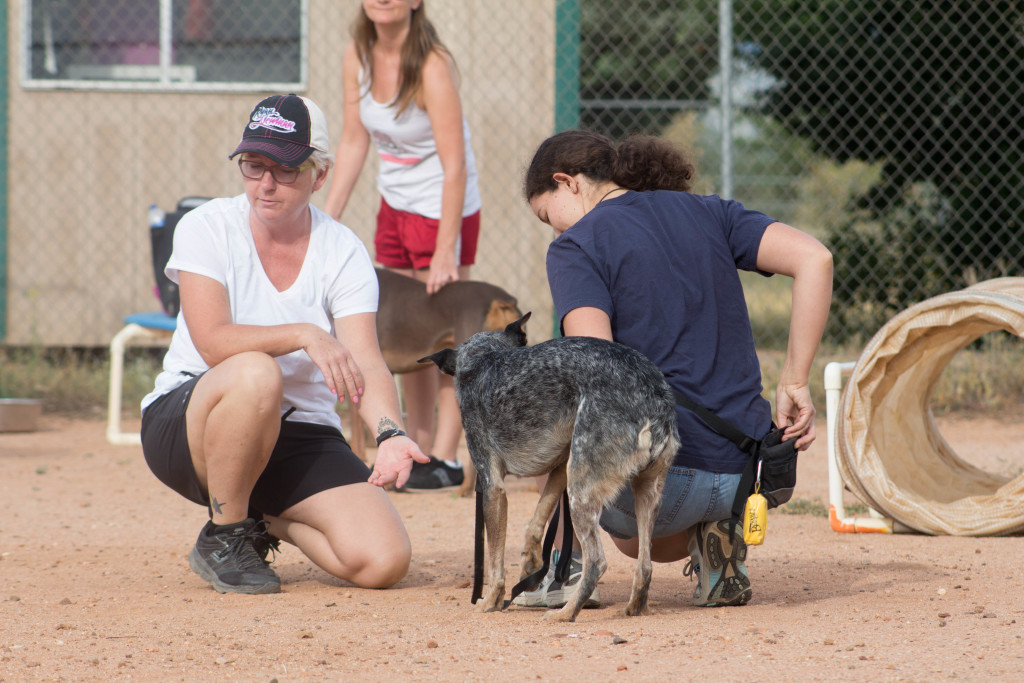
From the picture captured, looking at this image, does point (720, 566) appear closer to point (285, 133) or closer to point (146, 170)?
point (285, 133)

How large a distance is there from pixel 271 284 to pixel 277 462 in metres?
0.57

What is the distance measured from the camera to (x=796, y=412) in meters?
2.89

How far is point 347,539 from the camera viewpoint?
3387mm

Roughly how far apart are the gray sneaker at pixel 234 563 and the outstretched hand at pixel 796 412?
158 cm

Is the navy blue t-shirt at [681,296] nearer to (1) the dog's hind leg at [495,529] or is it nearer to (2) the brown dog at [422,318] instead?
(1) the dog's hind leg at [495,529]

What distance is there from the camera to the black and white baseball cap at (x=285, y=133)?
320cm

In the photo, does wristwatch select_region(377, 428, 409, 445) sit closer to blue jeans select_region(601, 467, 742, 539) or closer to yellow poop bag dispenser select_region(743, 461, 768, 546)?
blue jeans select_region(601, 467, 742, 539)

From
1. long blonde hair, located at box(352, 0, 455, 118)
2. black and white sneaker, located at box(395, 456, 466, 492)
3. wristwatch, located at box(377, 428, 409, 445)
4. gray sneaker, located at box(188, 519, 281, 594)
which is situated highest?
long blonde hair, located at box(352, 0, 455, 118)

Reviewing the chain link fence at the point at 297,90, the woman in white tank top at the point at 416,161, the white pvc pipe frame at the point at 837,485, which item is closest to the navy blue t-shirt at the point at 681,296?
the white pvc pipe frame at the point at 837,485

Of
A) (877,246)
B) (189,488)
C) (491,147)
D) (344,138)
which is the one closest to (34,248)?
(491,147)

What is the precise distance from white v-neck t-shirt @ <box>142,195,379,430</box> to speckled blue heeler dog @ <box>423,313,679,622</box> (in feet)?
2.38

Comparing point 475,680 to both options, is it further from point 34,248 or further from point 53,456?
point 34,248

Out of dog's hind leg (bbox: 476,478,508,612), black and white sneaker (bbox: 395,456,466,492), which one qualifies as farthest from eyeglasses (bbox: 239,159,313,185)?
black and white sneaker (bbox: 395,456,466,492)

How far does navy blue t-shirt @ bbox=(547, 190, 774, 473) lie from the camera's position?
9.26ft
